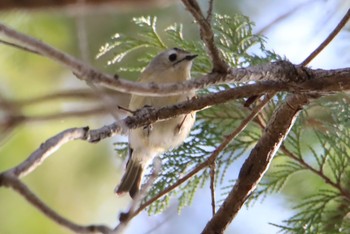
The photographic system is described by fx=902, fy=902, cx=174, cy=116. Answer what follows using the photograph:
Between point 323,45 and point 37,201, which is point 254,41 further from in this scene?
point 37,201

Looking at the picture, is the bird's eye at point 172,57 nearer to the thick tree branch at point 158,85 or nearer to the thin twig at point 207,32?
the thick tree branch at point 158,85

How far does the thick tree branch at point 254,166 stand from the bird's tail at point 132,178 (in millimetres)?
745

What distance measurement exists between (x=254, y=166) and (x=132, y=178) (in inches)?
36.9

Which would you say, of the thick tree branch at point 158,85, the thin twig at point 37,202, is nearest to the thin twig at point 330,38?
the thick tree branch at point 158,85

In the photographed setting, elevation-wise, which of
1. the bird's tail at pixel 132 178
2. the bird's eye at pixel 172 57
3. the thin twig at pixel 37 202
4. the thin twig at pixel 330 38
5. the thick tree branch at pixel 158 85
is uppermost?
the bird's eye at pixel 172 57

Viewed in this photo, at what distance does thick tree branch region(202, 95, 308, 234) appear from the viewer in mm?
2158

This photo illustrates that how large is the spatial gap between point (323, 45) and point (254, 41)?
467 millimetres

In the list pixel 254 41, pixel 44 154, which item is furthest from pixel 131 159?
pixel 44 154

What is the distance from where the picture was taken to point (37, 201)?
49.3 inches

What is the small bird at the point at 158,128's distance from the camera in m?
2.91

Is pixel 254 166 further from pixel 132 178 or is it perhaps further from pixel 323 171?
pixel 132 178

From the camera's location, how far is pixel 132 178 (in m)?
3.07

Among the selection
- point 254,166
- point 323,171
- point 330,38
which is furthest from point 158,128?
point 330,38

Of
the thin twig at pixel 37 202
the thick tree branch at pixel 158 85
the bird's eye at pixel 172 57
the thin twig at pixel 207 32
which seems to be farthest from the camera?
the bird's eye at pixel 172 57
